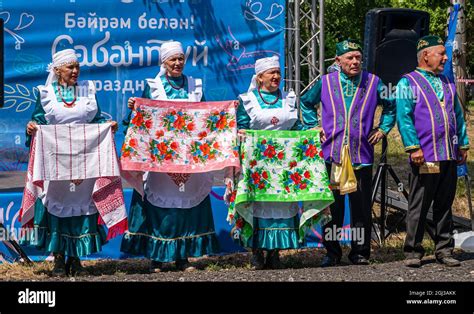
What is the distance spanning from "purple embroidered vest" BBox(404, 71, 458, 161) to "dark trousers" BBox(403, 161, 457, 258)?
162 millimetres

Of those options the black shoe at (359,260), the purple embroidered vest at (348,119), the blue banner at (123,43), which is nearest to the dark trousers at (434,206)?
the black shoe at (359,260)

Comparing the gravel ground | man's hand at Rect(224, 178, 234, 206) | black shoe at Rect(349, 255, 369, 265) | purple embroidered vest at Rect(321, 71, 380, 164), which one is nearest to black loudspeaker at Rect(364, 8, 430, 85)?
purple embroidered vest at Rect(321, 71, 380, 164)

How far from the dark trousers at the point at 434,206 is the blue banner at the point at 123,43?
6.69 ft

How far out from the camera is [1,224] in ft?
26.7

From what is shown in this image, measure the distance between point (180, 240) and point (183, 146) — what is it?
0.79 m

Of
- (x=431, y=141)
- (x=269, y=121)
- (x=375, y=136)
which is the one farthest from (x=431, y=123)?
(x=269, y=121)

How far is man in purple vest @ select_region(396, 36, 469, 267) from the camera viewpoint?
25.4ft

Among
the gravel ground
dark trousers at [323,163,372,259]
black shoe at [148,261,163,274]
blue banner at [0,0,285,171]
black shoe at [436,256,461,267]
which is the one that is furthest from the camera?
blue banner at [0,0,285,171]

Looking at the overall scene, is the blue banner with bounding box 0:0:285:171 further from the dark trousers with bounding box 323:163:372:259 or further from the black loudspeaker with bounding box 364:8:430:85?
the dark trousers with bounding box 323:163:372:259

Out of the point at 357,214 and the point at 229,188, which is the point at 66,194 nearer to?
the point at 229,188

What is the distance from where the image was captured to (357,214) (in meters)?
8.15
